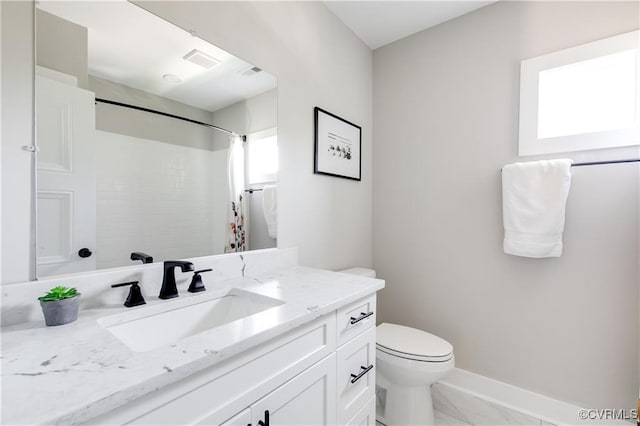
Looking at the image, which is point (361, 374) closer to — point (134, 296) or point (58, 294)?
point (134, 296)

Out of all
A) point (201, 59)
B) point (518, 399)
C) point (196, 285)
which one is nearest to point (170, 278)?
point (196, 285)

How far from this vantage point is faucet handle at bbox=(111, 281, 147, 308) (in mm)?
888

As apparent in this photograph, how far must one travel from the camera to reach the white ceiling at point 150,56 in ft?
3.01

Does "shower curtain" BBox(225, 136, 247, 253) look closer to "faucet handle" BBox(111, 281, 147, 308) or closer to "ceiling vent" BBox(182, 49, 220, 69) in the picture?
"ceiling vent" BBox(182, 49, 220, 69)

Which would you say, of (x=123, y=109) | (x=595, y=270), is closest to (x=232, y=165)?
(x=123, y=109)

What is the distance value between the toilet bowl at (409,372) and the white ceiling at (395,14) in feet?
6.75

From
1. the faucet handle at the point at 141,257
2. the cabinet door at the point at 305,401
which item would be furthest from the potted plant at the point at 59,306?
the cabinet door at the point at 305,401

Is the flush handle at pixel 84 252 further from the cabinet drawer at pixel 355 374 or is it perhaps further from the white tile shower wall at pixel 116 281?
the cabinet drawer at pixel 355 374

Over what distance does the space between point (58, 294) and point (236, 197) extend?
0.75m

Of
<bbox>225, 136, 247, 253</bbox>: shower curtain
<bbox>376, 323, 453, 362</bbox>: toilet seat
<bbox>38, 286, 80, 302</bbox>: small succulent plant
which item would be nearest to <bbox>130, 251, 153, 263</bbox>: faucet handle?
<bbox>38, 286, 80, 302</bbox>: small succulent plant

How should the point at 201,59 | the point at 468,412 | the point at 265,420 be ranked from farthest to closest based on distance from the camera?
the point at 468,412
the point at 201,59
the point at 265,420

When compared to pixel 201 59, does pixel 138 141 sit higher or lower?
lower

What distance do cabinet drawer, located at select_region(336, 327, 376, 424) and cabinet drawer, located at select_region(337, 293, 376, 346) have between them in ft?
0.09

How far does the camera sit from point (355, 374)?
1088 mm
